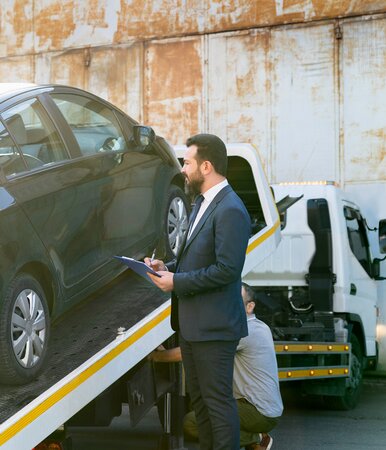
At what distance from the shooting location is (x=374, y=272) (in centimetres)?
1059

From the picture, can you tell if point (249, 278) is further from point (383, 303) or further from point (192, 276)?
point (192, 276)

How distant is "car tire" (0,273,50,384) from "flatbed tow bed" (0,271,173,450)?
0.09 meters

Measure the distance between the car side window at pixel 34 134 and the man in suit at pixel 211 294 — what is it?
85 centimetres

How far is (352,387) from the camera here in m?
9.82

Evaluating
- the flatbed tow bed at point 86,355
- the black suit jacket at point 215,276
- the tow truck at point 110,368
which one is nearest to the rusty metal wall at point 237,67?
the tow truck at point 110,368

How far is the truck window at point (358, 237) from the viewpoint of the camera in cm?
1003

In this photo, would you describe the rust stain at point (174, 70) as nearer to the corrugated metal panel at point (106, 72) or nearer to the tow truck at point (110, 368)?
the corrugated metal panel at point (106, 72)

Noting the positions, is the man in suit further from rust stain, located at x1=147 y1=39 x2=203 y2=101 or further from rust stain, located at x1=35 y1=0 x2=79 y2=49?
rust stain, located at x1=35 y1=0 x2=79 y2=49

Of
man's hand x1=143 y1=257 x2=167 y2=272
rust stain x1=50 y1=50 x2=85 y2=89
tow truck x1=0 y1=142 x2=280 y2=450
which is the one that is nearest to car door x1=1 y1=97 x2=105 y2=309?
tow truck x1=0 y1=142 x2=280 y2=450

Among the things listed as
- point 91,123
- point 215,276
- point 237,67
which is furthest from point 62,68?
point 215,276

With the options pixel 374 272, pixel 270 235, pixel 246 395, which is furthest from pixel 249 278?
pixel 246 395

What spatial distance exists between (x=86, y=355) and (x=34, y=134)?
47.4 inches

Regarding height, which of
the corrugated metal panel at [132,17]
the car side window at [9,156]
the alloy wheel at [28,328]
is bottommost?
the alloy wheel at [28,328]

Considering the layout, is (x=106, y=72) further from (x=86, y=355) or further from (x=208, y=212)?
(x=208, y=212)
